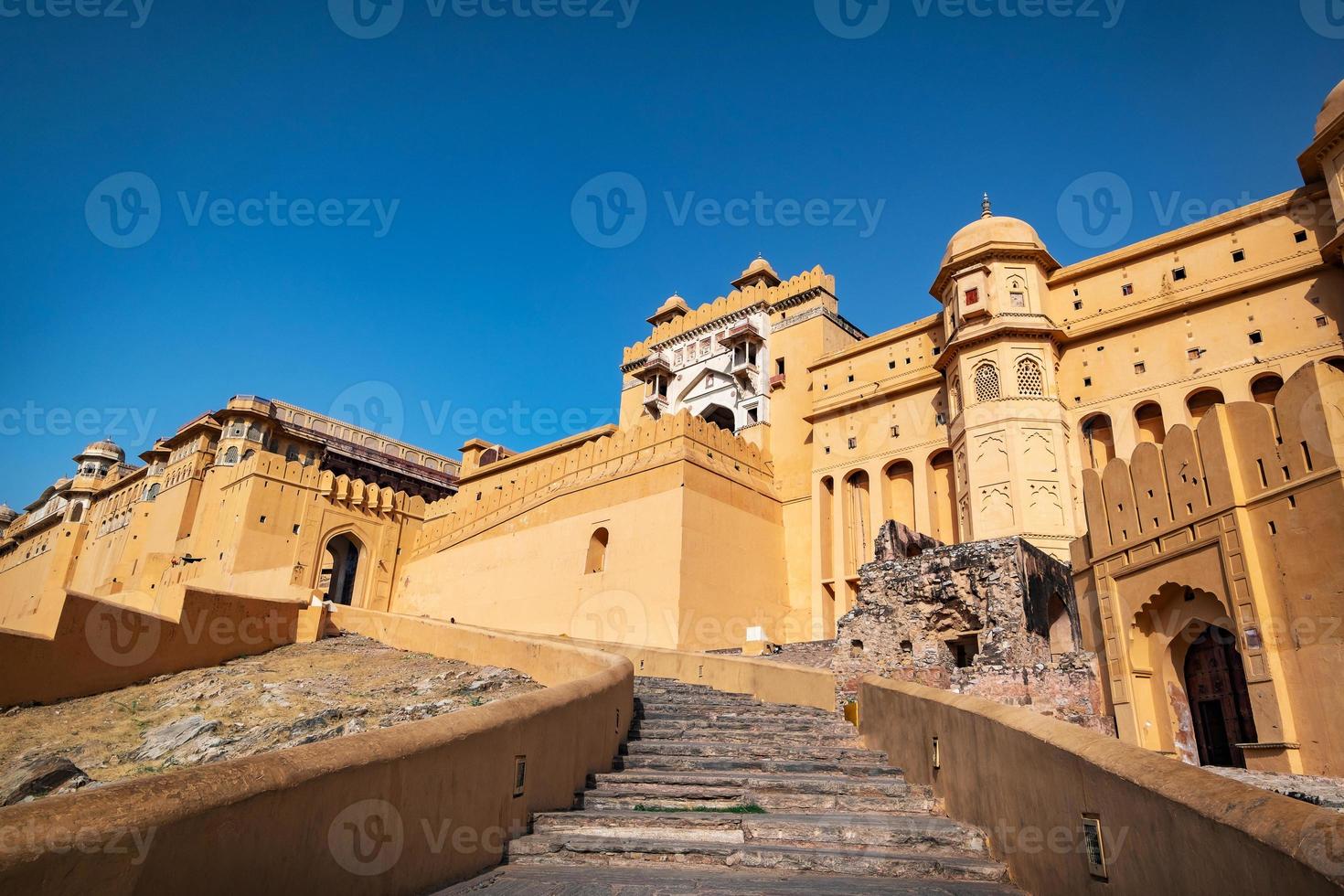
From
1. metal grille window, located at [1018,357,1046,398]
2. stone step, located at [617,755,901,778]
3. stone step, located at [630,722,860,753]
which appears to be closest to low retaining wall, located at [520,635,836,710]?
stone step, located at [630,722,860,753]

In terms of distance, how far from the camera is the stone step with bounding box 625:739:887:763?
7.96 metres

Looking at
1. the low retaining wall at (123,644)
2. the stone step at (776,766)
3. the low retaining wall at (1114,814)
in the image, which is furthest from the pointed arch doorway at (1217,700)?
the low retaining wall at (123,644)

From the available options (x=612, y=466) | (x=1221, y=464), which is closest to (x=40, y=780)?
(x=1221, y=464)

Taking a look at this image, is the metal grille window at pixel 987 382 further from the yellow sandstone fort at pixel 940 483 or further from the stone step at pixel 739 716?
the stone step at pixel 739 716

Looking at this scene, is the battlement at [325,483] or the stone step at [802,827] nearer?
the stone step at [802,827]

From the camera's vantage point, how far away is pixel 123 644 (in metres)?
15.1

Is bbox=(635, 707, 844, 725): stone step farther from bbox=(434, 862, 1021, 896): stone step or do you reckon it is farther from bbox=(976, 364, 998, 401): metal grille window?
bbox=(976, 364, 998, 401): metal grille window

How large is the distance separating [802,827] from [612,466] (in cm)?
2237

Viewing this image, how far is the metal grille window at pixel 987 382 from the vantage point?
24.2 m

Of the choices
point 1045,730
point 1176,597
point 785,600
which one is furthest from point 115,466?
point 1045,730

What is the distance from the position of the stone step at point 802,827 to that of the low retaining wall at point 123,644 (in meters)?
11.8

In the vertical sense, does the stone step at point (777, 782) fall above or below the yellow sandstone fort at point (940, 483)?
below

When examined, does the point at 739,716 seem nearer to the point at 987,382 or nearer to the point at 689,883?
the point at 689,883

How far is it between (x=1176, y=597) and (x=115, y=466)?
5577cm
